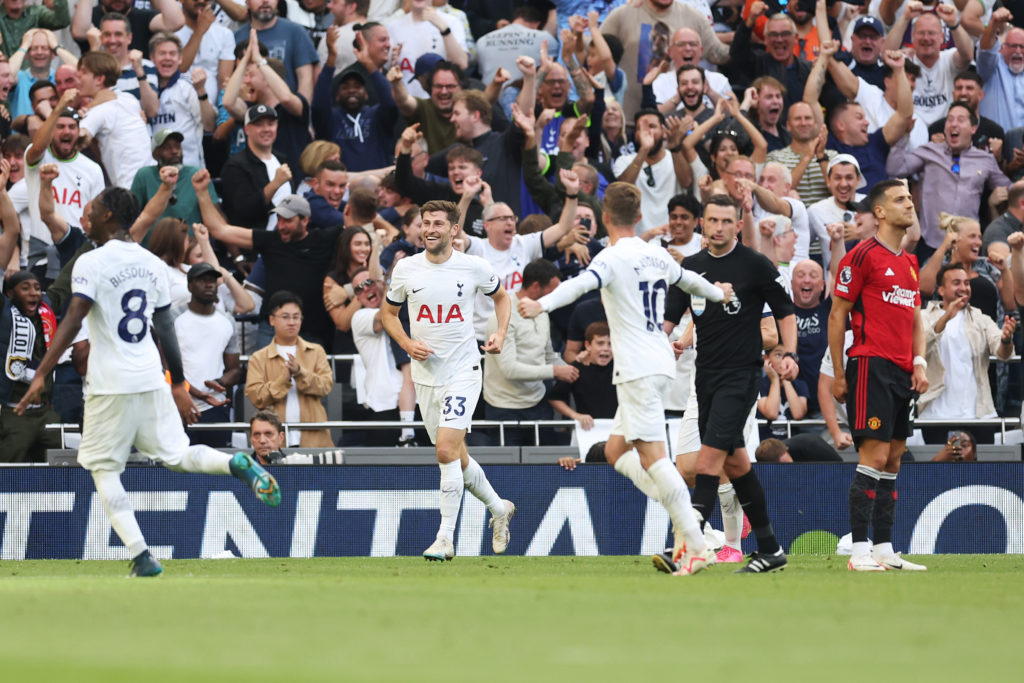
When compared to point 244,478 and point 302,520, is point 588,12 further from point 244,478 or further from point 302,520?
point 244,478

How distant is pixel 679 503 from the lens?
31.5ft

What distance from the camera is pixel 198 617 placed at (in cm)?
694

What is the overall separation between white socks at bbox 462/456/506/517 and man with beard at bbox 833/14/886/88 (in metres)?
9.91

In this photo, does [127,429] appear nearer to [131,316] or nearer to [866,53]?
[131,316]

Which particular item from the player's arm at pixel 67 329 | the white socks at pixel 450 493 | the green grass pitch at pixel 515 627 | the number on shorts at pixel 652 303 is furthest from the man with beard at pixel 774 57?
the player's arm at pixel 67 329

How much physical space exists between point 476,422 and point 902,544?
4.08 metres

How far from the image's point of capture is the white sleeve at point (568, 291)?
9.32m

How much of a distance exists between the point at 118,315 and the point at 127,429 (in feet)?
2.39

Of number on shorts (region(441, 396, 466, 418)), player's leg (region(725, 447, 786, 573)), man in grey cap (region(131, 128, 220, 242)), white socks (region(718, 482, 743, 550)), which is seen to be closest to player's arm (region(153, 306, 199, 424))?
number on shorts (region(441, 396, 466, 418))

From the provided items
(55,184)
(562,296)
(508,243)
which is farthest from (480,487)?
(55,184)

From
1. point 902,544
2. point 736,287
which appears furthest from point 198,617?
point 902,544

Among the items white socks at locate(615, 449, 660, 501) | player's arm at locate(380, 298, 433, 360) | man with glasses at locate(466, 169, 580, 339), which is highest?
man with glasses at locate(466, 169, 580, 339)

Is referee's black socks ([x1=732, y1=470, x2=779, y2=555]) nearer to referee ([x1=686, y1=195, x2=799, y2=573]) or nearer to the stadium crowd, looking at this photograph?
referee ([x1=686, y1=195, x2=799, y2=573])

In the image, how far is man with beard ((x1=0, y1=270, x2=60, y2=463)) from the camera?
1441 cm
